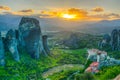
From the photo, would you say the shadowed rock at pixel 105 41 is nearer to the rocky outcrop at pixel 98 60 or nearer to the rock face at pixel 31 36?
the rocky outcrop at pixel 98 60

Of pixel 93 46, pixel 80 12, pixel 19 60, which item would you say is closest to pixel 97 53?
pixel 93 46

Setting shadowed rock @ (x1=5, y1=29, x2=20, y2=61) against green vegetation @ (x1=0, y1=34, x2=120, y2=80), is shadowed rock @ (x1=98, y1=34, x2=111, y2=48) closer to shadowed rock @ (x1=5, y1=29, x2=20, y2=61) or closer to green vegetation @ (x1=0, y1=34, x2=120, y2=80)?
green vegetation @ (x1=0, y1=34, x2=120, y2=80)

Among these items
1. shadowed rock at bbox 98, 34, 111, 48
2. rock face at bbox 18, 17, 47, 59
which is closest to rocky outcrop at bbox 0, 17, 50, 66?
rock face at bbox 18, 17, 47, 59

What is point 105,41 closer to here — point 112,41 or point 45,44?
point 112,41

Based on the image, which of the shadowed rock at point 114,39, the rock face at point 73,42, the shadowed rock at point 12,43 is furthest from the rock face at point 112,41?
the shadowed rock at point 12,43

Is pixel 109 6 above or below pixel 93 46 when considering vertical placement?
above

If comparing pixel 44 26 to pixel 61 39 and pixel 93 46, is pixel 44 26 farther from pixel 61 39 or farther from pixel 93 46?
pixel 93 46
